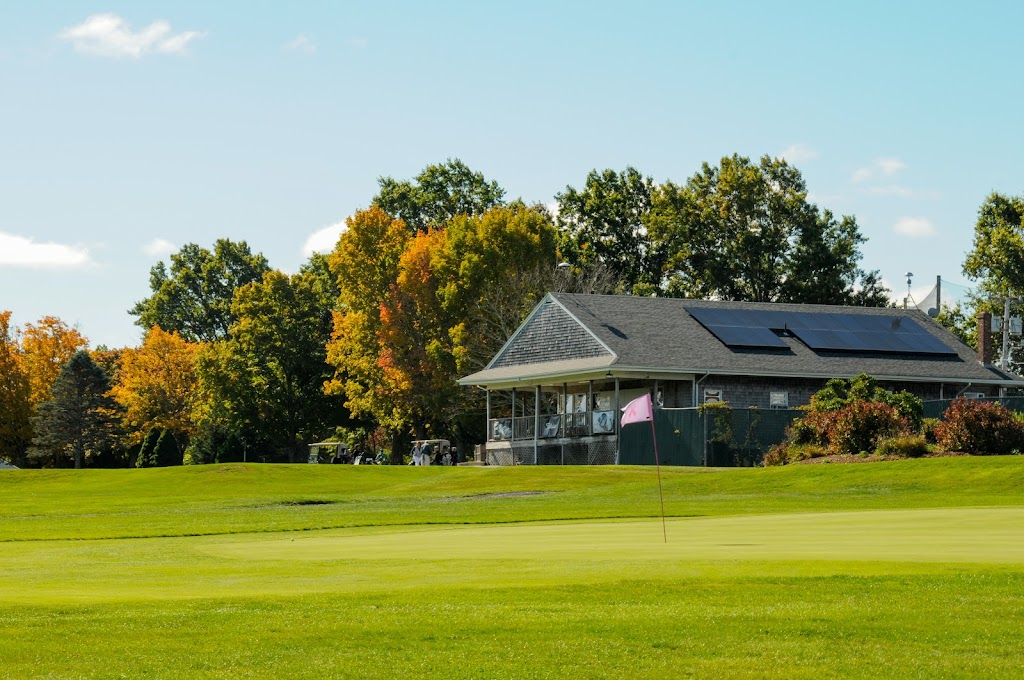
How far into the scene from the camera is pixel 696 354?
5016 centimetres

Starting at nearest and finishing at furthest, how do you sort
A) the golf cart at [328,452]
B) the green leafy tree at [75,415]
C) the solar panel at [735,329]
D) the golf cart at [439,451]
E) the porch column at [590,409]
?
the porch column at [590,409], the solar panel at [735,329], the golf cart at [439,451], the green leafy tree at [75,415], the golf cart at [328,452]

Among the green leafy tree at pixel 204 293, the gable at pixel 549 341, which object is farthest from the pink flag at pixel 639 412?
the green leafy tree at pixel 204 293

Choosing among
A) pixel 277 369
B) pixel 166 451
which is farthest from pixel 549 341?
pixel 277 369

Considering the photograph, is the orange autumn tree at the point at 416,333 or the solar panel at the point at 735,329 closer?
the solar panel at the point at 735,329

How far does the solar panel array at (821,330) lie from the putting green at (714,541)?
2848cm

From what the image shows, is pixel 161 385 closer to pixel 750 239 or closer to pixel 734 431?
pixel 750 239

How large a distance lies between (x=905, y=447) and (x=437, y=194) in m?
50.9

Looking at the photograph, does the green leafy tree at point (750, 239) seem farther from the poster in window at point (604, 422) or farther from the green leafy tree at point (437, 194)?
the poster in window at point (604, 422)

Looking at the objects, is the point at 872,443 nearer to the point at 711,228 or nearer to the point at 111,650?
the point at 111,650

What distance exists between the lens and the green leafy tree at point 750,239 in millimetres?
78562

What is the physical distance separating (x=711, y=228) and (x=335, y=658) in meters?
71.3

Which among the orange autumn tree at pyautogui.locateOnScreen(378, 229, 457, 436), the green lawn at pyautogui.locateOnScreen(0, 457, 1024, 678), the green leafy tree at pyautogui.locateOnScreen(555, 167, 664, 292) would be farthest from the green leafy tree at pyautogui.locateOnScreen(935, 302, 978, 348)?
the green lawn at pyautogui.locateOnScreen(0, 457, 1024, 678)

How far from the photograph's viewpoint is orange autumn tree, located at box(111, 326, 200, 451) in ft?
280

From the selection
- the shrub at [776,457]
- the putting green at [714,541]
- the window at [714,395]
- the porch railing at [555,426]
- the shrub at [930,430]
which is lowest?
the putting green at [714,541]
